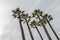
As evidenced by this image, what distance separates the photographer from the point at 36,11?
48.0m

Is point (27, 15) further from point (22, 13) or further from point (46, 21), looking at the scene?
point (46, 21)

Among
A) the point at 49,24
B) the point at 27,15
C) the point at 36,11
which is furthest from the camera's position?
the point at 36,11

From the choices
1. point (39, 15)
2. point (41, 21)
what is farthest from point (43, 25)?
point (39, 15)

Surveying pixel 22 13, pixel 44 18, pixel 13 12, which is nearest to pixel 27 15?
pixel 22 13

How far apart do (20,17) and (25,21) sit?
2741 mm

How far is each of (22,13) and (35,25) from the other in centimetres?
942

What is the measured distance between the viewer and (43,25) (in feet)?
145

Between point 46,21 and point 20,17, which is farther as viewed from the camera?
point 46,21

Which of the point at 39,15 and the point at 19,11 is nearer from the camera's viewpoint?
the point at 19,11

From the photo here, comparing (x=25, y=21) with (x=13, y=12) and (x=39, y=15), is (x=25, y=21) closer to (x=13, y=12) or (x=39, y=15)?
(x=13, y=12)

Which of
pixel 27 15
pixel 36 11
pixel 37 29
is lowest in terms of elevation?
pixel 37 29

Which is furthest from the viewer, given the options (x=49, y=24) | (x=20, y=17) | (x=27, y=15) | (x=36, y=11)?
(x=36, y=11)

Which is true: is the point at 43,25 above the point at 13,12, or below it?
below

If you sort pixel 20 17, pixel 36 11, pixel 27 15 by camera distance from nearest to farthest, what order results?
1. pixel 20 17
2. pixel 27 15
3. pixel 36 11
